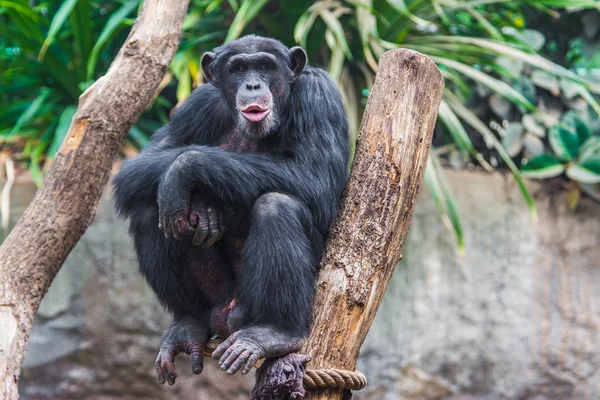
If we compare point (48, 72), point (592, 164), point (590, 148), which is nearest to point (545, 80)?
point (590, 148)

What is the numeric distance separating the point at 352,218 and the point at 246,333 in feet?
1.58

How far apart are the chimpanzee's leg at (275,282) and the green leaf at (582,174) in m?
3.00

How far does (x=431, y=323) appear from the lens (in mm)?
4945

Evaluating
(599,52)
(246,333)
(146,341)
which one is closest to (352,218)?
(246,333)

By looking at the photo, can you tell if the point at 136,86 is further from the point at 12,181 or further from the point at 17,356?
the point at 12,181

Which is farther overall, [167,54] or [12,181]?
A: [12,181]

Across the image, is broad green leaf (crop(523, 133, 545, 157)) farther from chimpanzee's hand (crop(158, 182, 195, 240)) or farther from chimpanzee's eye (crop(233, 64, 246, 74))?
chimpanzee's hand (crop(158, 182, 195, 240))

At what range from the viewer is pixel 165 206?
2.37 metres

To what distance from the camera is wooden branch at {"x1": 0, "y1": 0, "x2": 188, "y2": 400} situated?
2.66 m

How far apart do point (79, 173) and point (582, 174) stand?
332 cm

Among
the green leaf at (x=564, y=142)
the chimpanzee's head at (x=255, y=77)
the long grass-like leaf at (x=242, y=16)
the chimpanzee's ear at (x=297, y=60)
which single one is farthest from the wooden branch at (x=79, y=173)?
the green leaf at (x=564, y=142)

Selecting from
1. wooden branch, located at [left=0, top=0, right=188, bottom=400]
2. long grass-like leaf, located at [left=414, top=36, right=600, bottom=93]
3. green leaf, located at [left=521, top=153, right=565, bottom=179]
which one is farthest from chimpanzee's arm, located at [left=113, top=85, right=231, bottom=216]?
green leaf, located at [left=521, top=153, right=565, bottom=179]

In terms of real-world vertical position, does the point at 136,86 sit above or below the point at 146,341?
above

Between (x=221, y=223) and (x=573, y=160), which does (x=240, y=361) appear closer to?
(x=221, y=223)
